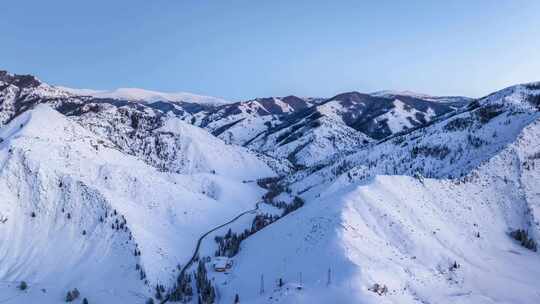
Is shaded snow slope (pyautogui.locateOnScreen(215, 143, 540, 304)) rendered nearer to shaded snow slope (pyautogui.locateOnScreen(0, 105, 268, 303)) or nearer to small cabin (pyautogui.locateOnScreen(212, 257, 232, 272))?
small cabin (pyautogui.locateOnScreen(212, 257, 232, 272))

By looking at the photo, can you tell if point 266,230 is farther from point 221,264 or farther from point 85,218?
point 85,218

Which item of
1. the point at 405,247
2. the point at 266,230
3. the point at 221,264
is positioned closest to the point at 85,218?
the point at 221,264

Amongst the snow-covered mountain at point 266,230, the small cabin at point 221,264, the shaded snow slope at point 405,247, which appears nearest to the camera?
the shaded snow slope at point 405,247

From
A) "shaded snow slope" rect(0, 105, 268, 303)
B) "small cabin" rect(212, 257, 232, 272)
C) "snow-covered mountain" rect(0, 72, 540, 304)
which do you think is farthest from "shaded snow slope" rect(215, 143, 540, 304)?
"shaded snow slope" rect(0, 105, 268, 303)

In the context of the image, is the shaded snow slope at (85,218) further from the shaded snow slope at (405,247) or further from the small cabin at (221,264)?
the shaded snow slope at (405,247)

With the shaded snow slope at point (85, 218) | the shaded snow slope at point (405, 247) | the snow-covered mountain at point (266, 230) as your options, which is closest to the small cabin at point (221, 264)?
the snow-covered mountain at point (266, 230)

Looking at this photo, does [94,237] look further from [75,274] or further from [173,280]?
[173,280]

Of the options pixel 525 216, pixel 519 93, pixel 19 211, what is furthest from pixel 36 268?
pixel 519 93
